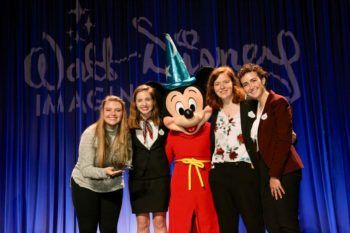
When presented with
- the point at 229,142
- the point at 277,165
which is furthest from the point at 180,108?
the point at 277,165

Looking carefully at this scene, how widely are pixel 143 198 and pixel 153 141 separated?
41 centimetres

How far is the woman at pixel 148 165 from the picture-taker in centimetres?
272

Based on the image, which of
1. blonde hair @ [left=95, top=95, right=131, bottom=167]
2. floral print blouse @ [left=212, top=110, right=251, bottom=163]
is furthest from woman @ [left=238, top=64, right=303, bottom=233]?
blonde hair @ [left=95, top=95, right=131, bottom=167]

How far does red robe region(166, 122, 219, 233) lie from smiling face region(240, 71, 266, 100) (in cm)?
52

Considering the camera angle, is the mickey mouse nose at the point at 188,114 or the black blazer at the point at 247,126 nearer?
the black blazer at the point at 247,126

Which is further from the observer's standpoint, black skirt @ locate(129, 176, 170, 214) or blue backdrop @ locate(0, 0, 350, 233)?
blue backdrop @ locate(0, 0, 350, 233)

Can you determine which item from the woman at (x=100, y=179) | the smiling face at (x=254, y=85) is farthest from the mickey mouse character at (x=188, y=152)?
the smiling face at (x=254, y=85)

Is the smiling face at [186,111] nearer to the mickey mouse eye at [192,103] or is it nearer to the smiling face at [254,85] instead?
the mickey mouse eye at [192,103]

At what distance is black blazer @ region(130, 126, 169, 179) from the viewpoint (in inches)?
108

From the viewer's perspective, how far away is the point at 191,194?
2.60 meters

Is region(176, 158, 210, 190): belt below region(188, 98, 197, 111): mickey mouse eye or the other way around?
below

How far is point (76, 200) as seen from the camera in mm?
2635

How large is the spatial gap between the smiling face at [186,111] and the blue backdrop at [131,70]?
143cm

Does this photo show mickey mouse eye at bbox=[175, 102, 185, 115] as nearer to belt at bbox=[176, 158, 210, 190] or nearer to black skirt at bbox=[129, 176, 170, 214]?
belt at bbox=[176, 158, 210, 190]
